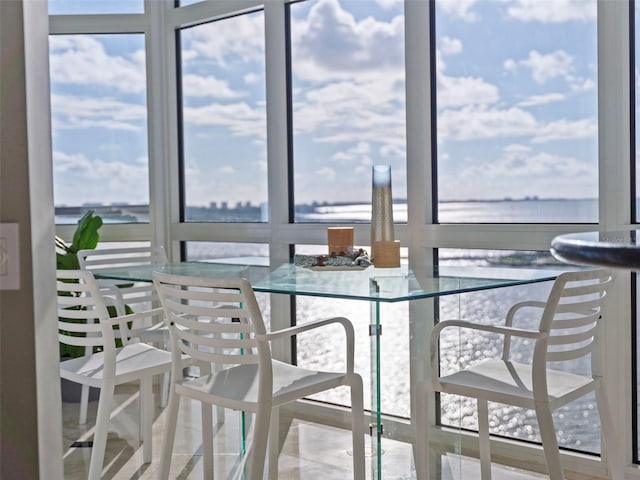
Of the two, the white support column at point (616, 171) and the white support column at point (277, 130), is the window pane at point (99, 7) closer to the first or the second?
the white support column at point (277, 130)

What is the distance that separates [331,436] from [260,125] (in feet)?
5.62

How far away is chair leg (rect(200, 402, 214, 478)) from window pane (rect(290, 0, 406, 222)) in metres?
1.33

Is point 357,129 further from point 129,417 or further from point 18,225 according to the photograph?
point 18,225

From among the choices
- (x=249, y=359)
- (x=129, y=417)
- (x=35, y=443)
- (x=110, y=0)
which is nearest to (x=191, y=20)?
(x=110, y=0)

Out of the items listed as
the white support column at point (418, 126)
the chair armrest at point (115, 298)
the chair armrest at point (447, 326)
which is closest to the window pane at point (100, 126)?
the chair armrest at point (115, 298)

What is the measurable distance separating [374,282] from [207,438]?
36.6 inches

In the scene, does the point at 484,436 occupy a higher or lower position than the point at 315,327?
lower

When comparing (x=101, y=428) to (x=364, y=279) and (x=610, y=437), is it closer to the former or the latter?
(x=364, y=279)

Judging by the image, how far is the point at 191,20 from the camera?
432 cm

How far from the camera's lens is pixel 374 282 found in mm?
2477

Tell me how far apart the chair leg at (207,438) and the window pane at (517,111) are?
1375mm

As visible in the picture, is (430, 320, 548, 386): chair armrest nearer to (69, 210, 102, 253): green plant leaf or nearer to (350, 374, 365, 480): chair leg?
(350, 374, 365, 480): chair leg

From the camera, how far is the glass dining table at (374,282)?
2289 mm

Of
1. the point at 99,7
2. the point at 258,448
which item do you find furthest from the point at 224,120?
the point at 258,448
